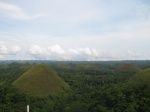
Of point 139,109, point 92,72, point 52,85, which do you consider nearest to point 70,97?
point 52,85

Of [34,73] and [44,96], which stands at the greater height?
[34,73]

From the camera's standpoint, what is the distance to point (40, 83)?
3011cm

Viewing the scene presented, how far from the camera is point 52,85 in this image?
3012 centimetres

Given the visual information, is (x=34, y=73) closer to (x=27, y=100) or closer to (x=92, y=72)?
(x=27, y=100)

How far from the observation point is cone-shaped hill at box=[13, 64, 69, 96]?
28.5 metres

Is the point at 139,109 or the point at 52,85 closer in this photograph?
the point at 139,109

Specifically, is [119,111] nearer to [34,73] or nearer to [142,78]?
[142,78]

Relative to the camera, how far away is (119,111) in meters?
19.2

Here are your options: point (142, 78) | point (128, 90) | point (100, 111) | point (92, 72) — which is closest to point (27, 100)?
point (100, 111)

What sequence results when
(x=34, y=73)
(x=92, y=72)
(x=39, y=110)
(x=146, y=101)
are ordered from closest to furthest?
(x=39, y=110) → (x=146, y=101) → (x=34, y=73) → (x=92, y=72)

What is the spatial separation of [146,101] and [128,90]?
2759mm

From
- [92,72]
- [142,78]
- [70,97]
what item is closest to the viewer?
[70,97]

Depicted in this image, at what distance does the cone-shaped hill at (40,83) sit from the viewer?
28.5 meters

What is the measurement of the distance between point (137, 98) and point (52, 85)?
11.5 m
